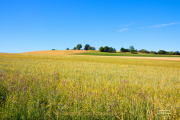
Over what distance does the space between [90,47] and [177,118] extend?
447ft

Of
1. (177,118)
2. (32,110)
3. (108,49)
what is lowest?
(177,118)

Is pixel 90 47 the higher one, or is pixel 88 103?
pixel 90 47

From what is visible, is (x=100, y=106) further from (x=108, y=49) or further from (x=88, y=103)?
(x=108, y=49)

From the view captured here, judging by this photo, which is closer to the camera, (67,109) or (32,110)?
(32,110)

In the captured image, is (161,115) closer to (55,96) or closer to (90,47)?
(55,96)

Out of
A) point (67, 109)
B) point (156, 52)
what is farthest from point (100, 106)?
point (156, 52)

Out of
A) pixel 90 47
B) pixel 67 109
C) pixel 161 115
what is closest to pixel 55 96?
pixel 67 109

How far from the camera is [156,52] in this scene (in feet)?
348

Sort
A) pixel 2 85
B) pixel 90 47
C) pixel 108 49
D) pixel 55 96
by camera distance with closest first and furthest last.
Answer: pixel 55 96 < pixel 2 85 < pixel 108 49 < pixel 90 47

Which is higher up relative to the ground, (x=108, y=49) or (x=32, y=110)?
(x=108, y=49)

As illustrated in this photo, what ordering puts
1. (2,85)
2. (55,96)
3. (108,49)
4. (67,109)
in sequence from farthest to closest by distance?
(108,49)
(2,85)
(55,96)
(67,109)

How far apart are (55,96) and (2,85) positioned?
8.56 ft

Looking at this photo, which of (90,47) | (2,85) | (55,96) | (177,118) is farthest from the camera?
(90,47)

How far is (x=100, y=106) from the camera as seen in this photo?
292 cm
